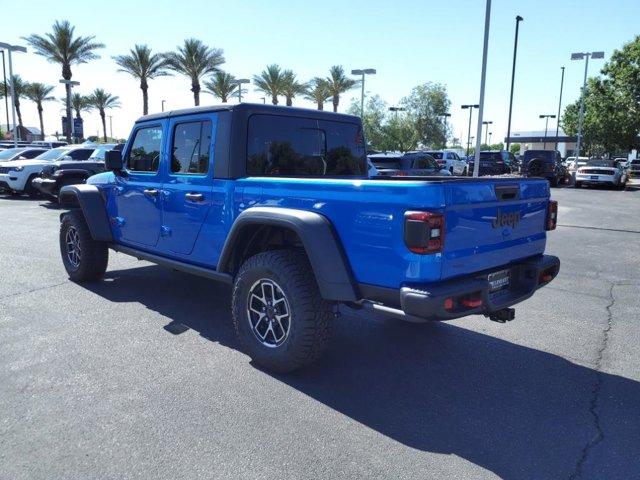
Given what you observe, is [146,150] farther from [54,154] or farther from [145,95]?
[145,95]

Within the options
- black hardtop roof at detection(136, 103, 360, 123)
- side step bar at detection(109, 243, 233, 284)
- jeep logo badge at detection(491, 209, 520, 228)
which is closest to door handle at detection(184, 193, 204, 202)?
side step bar at detection(109, 243, 233, 284)

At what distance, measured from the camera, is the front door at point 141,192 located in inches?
199

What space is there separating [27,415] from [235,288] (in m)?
1.60

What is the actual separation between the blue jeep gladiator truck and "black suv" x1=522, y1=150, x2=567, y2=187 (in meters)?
21.8

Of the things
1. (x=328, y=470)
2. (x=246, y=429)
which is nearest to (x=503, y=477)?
(x=328, y=470)

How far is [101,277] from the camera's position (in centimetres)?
656

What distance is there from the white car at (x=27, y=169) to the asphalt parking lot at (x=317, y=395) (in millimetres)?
12429

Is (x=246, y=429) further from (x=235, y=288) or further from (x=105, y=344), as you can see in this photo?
(x=105, y=344)

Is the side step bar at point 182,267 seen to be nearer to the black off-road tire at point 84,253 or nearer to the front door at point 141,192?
the front door at point 141,192

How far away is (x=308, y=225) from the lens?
344 centimetres

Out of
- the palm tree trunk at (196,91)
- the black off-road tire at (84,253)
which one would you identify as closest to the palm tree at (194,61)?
the palm tree trunk at (196,91)

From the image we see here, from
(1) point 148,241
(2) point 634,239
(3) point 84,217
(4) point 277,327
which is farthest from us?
(2) point 634,239

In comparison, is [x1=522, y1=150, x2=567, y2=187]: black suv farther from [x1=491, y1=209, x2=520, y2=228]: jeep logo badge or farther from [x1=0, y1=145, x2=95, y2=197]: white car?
[x1=491, y1=209, x2=520, y2=228]: jeep logo badge

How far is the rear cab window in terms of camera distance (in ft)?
14.4
